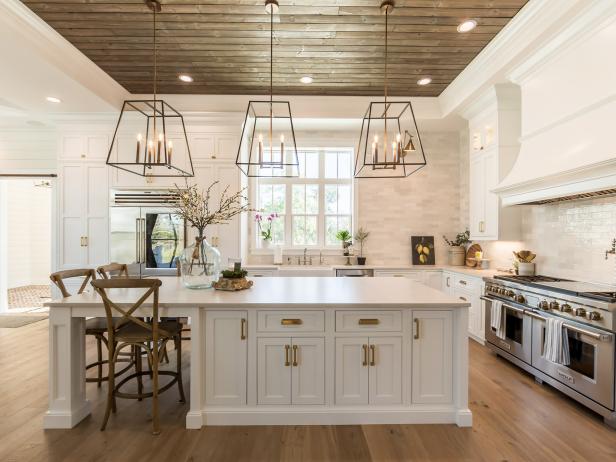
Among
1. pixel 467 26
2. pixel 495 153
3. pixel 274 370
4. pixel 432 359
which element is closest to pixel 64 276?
pixel 274 370

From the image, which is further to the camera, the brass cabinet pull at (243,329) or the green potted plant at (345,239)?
the green potted plant at (345,239)

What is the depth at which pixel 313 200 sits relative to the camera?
620cm

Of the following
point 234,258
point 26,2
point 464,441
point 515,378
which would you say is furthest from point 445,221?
point 26,2

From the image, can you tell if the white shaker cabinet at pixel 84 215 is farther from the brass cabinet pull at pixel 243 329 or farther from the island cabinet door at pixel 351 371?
the island cabinet door at pixel 351 371

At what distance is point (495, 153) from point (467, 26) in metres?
1.70

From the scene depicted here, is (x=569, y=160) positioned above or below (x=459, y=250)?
above

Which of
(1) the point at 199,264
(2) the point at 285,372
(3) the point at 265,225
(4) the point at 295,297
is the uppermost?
(3) the point at 265,225

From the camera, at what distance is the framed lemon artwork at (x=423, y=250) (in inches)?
230

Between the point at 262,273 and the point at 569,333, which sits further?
the point at 262,273

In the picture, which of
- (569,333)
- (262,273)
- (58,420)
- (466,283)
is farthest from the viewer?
(262,273)

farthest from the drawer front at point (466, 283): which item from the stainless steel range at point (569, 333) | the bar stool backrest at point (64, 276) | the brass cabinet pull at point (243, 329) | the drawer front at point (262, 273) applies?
the bar stool backrest at point (64, 276)

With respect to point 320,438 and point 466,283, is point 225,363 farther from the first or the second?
point 466,283

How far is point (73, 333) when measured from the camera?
254cm

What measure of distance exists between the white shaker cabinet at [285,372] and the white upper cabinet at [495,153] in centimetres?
311
